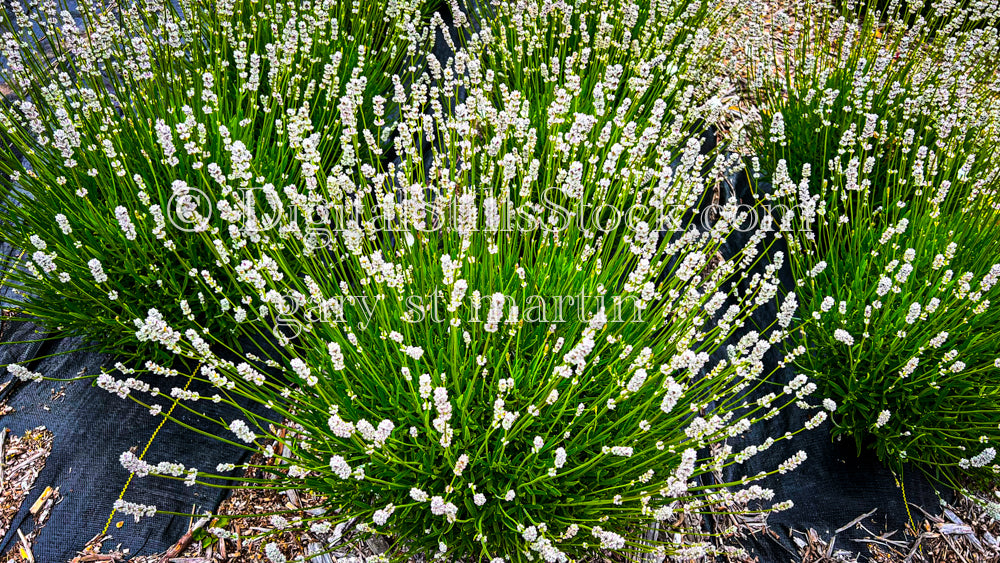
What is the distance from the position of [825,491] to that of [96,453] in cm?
323

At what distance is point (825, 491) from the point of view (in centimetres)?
260

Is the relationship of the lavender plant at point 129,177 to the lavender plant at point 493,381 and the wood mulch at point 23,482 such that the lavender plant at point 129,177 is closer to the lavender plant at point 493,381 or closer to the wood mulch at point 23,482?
the lavender plant at point 493,381

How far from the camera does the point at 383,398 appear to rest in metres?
2.04

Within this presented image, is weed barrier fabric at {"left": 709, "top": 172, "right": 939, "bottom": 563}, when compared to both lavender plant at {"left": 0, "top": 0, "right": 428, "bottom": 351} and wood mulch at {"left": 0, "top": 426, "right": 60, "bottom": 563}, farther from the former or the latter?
wood mulch at {"left": 0, "top": 426, "right": 60, "bottom": 563}

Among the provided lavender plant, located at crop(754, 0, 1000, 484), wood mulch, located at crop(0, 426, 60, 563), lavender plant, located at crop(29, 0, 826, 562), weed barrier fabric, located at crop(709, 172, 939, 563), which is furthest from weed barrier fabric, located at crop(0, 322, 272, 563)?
lavender plant, located at crop(754, 0, 1000, 484)

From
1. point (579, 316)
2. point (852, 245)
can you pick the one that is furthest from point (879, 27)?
point (579, 316)

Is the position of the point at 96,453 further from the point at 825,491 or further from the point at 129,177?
the point at 825,491

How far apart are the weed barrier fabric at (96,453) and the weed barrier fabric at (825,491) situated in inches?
89.2

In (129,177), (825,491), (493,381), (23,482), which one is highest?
(129,177)

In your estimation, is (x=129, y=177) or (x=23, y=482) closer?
(x=23, y=482)

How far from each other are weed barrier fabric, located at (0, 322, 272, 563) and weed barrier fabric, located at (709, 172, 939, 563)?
7.43 ft

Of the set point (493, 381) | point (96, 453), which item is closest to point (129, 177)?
point (96, 453)

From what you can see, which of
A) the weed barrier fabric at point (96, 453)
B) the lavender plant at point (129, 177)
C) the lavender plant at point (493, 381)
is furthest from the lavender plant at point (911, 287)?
the weed barrier fabric at point (96, 453)

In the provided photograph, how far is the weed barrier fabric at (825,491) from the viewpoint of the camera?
8.13ft
